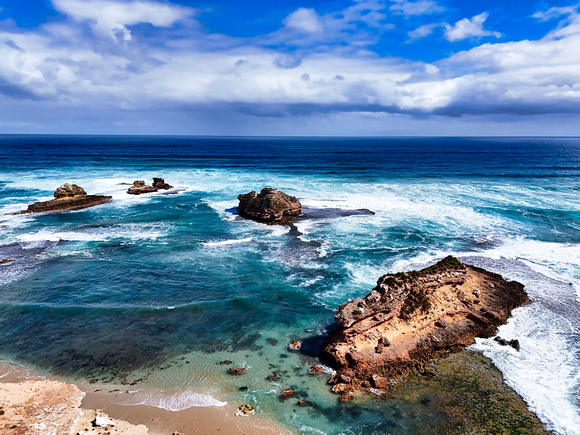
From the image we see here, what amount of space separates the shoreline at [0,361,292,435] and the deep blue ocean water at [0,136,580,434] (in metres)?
0.56

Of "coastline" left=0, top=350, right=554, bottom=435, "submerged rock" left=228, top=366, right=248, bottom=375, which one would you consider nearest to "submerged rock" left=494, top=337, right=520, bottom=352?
"coastline" left=0, top=350, right=554, bottom=435

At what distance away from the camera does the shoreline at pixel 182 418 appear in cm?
1373

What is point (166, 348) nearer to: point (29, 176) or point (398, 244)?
point (398, 244)

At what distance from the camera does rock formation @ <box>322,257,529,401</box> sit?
1667cm

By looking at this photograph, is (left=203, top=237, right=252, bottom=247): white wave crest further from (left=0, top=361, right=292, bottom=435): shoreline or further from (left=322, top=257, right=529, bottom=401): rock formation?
(left=0, top=361, right=292, bottom=435): shoreline

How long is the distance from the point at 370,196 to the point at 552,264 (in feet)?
93.3

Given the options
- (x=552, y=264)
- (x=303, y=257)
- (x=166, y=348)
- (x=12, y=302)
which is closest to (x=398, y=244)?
(x=303, y=257)

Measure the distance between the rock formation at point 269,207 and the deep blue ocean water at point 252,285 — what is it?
6.17 ft

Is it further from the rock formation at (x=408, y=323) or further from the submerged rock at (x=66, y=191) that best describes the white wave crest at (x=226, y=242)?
the submerged rock at (x=66, y=191)

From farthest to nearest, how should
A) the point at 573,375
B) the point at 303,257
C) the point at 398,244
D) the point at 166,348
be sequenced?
the point at 398,244 < the point at 303,257 < the point at 166,348 < the point at 573,375

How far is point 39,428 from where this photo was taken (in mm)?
13398

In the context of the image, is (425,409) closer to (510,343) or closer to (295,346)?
(295,346)

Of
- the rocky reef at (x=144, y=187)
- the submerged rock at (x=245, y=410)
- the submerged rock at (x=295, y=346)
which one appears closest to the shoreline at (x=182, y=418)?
the submerged rock at (x=245, y=410)

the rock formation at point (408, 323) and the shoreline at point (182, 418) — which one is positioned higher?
the rock formation at point (408, 323)
